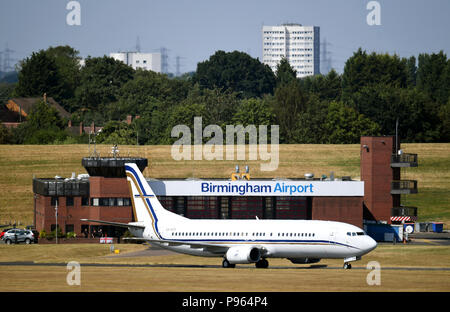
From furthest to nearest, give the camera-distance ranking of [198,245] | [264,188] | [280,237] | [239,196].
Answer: [239,196], [264,188], [198,245], [280,237]

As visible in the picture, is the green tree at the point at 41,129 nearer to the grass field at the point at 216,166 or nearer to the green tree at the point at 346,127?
the grass field at the point at 216,166

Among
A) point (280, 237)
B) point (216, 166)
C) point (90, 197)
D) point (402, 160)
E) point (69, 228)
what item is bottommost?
point (69, 228)

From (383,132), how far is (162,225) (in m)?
120

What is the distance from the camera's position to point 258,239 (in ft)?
219

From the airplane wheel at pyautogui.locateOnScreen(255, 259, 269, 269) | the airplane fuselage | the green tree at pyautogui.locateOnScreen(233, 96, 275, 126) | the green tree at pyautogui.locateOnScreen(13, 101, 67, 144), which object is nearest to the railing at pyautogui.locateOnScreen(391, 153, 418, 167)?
the airplane fuselage

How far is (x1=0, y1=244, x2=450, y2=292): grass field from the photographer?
180 feet

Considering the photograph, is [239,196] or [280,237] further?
[239,196]

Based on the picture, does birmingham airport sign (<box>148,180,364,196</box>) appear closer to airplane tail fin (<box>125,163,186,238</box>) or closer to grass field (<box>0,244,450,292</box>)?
grass field (<box>0,244,450,292</box>)

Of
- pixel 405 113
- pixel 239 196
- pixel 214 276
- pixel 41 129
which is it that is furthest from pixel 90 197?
pixel 405 113

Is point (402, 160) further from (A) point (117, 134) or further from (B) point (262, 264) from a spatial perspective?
(A) point (117, 134)

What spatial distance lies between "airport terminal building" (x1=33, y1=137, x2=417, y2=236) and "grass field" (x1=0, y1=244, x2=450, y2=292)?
1517 centimetres

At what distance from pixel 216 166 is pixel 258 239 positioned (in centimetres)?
8343

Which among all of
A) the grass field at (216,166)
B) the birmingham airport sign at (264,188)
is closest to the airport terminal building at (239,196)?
the birmingham airport sign at (264,188)
